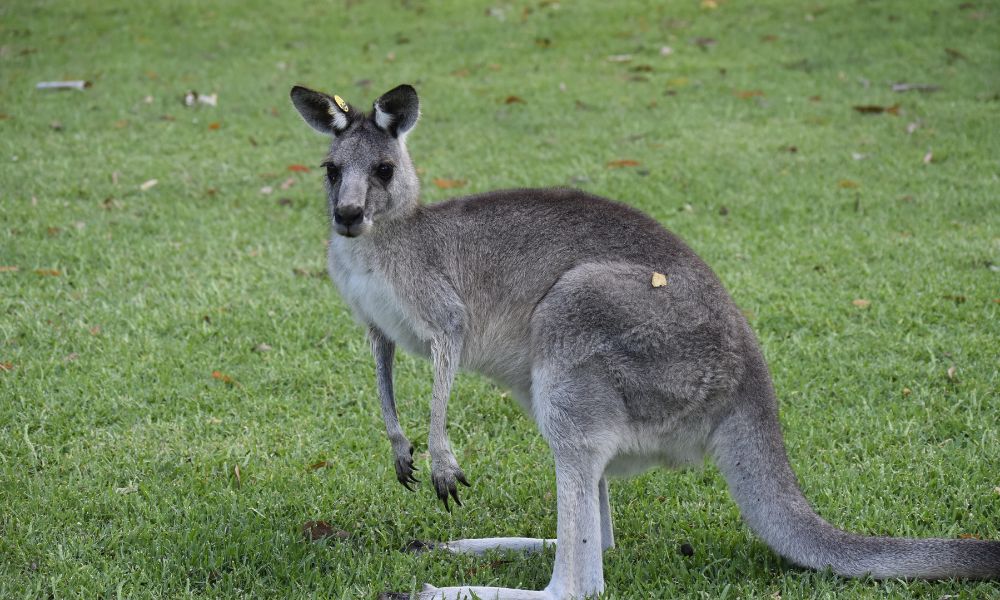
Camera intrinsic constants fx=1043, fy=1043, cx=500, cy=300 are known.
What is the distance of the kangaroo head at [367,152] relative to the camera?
354cm

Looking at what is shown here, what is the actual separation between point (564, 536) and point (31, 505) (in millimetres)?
2101

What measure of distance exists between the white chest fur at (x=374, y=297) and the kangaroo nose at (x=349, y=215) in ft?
0.81

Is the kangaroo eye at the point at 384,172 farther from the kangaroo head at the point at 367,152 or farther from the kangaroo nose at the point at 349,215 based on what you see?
the kangaroo nose at the point at 349,215

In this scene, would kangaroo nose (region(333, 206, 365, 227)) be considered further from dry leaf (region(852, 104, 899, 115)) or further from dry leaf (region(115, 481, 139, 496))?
dry leaf (region(852, 104, 899, 115))

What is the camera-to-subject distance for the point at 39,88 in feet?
33.1

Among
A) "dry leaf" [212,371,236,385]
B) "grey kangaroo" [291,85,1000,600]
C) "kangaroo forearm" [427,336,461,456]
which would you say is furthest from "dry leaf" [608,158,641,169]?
"kangaroo forearm" [427,336,461,456]

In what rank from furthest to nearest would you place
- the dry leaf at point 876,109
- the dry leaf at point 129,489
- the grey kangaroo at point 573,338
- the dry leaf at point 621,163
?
the dry leaf at point 876,109
the dry leaf at point 621,163
the dry leaf at point 129,489
the grey kangaroo at point 573,338

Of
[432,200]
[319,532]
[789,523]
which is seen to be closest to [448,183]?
[432,200]

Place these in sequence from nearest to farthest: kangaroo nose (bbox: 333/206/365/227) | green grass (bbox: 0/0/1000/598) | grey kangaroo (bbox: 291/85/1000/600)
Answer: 1. grey kangaroo (bbox: 291/85/1000/600)
2. kangaroo nose (bbox: 333/206/365/227)
3. green grass (bbox: 0/0/1000/598)

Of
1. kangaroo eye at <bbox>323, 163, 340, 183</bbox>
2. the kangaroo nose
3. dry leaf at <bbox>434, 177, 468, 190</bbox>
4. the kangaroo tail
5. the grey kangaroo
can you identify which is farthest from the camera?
dry leaf at <bbox>434, 177, 468, 190</bbox>

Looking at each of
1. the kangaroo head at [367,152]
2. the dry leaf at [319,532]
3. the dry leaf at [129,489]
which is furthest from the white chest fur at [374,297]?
the dry leaf at [129,489]

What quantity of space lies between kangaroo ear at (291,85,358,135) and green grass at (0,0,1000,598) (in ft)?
4.56

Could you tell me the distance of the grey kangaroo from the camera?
3.21m

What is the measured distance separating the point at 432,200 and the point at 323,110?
3613 millimetres
